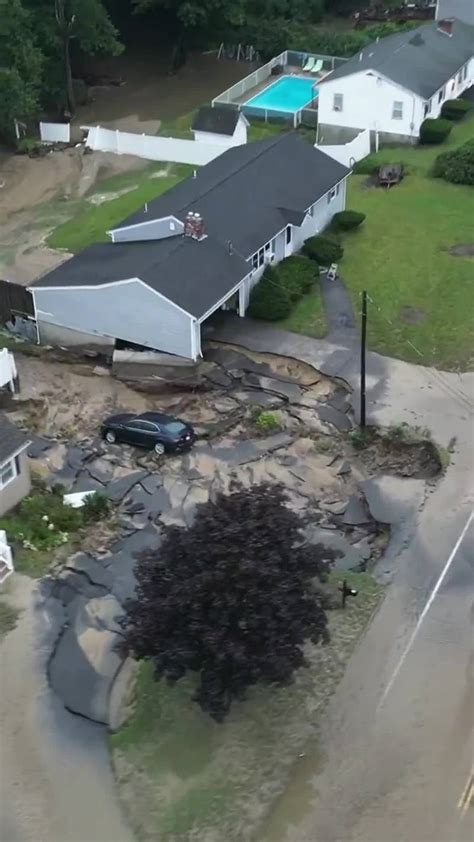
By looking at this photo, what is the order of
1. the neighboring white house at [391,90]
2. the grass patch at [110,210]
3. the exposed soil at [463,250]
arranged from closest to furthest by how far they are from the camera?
1. the exposed soil at [463,250]
2. the grass patch at [110,210]
3. the neighboring white house at [391,90]

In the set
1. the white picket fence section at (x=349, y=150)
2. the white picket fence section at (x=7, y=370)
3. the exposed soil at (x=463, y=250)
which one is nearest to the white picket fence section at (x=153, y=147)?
the white picket fence section at (x=349, y=150)

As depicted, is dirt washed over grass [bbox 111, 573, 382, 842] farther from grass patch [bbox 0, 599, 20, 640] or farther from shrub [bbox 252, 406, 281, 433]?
shrub [bbox 252, 406, 281, 433]

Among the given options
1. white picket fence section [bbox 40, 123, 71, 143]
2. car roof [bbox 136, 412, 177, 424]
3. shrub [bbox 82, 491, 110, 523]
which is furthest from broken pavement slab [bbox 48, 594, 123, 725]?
white picket fence section [bbox 40, 123, 71, 143]

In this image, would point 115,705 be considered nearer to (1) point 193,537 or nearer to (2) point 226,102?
(1) point 193,537

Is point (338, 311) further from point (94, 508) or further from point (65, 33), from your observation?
point (65, 33)

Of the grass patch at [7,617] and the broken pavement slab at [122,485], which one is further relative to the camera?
the broken pavement slab at [122,485]

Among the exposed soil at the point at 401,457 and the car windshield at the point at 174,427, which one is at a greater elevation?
the car windshield at the point at 174,427

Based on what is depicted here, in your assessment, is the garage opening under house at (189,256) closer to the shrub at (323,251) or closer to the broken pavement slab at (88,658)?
the shrub at (323,251)

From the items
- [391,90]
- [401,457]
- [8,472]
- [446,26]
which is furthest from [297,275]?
[446,26]
